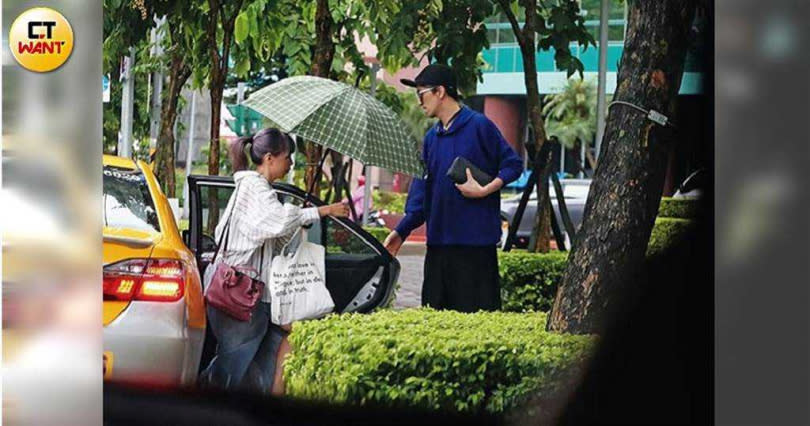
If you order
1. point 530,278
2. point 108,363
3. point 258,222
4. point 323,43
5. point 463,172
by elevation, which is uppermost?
point 323,43

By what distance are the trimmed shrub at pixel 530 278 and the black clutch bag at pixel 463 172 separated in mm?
273

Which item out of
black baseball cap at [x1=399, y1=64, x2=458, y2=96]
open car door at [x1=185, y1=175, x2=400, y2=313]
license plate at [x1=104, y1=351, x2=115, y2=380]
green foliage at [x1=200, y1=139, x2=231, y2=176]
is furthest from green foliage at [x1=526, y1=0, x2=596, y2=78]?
license plate at [x1=104, y1=351, x2=115, y2=380]

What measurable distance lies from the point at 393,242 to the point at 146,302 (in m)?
0.90

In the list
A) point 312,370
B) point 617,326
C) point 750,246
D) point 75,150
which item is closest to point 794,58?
point 750,246

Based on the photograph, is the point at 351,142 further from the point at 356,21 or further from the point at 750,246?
the point at 750,246

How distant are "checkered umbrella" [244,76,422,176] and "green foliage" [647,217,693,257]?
90cm

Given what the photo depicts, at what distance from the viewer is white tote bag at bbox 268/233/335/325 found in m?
5.46

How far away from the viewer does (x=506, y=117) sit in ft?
17.5

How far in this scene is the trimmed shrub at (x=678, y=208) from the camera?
197 inches

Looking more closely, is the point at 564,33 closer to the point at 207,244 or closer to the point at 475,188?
the point at 475,188

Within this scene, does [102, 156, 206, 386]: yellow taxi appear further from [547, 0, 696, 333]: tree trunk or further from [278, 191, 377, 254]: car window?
[547, 0, 696, 333]: tree trunk

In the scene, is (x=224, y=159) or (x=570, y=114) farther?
(x=224, y=159)

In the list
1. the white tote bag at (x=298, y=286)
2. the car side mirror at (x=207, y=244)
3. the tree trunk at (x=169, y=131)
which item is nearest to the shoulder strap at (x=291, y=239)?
the white tote bag at (x=298, y=286)

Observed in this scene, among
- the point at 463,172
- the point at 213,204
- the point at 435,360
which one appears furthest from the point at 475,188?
the point at 213,204
